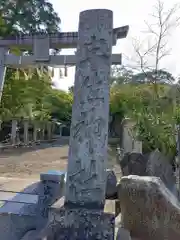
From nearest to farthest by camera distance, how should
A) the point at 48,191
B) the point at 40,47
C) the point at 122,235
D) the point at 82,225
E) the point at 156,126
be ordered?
the point at 82,225
the point at 122,235
the point at 48,191
the point at 40,47
the point at 156,126

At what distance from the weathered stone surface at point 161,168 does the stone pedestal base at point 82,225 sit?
94.0 inches

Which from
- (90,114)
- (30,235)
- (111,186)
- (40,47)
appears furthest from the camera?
(40,47)

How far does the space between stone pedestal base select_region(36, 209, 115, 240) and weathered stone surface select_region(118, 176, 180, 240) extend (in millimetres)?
991

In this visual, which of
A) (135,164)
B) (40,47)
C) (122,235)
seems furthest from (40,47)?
(122,235)

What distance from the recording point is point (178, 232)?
368cm

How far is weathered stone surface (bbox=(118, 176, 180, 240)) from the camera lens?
3637 mm

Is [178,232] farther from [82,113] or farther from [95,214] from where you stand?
[82,113]

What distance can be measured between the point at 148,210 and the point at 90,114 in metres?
1.51

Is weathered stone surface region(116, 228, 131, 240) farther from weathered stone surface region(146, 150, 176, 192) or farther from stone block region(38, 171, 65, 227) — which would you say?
weathered stone surface region(146, 150, 176, 192)

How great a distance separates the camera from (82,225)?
2.75 m

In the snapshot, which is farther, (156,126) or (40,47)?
(156,126)

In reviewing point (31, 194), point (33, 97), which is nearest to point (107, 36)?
point (31, 194)

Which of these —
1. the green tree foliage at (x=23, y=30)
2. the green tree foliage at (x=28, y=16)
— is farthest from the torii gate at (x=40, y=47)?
the green tree foliage at (x=28, y=16)

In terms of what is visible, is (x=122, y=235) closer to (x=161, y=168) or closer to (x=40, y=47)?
(x=161, y=168)
